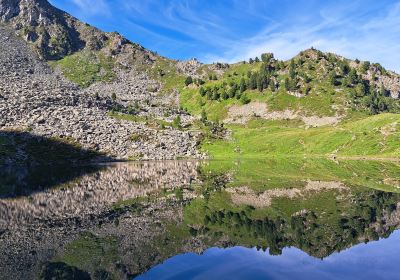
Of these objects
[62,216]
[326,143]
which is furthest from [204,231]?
[326,143]

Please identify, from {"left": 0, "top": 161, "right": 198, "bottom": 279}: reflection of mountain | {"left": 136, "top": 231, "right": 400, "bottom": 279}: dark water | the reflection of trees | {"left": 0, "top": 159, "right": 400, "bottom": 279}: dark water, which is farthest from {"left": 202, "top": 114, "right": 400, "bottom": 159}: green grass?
{"left": 136, "top": 231, "right": 400, "bottom": 279}: dark water

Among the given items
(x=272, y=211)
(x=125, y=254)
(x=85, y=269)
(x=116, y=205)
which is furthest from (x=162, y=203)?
(x=85, y=269)

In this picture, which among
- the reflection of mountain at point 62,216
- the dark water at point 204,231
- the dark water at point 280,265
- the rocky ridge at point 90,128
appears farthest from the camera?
the rocky ridge at point 90,128

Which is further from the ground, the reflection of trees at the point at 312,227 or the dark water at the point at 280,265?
the reflection of trees at the point at 312,227

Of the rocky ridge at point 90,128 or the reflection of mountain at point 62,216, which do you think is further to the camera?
the rocky ridge at point 90,128

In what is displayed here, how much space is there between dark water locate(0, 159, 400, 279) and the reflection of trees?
0.11 m

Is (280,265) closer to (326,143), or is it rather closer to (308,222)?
(308,222)

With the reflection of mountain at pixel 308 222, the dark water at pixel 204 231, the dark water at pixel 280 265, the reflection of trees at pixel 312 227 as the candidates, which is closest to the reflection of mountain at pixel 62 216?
the dark water at pixel 204 231

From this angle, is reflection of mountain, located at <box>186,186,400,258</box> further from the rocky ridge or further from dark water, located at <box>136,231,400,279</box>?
the rocky ridge

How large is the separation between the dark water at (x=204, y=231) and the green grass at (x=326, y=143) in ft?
253

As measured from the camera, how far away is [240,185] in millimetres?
79000

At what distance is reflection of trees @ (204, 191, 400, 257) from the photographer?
36.2 metres

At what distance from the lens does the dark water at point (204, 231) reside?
3008cm

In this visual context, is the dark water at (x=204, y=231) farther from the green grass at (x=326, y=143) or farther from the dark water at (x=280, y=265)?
the green grass at (x=326, y=143)
